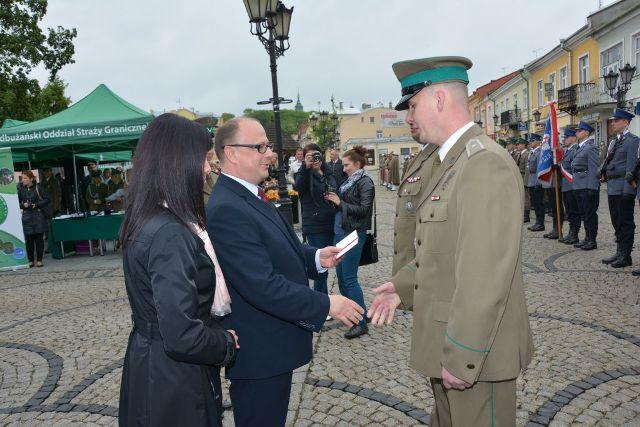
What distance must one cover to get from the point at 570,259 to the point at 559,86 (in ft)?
94.9

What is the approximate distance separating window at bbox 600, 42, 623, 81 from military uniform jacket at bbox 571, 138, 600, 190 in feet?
64.0

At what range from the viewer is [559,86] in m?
33.0


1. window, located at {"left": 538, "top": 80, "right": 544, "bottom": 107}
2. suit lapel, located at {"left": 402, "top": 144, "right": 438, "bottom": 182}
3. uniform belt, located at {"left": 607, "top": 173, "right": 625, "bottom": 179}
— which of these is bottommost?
uniform belt, located at {"left": 607, "top": 173, "right": 625, "bottom": 179}

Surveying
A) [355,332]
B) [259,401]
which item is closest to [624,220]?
[355,332]

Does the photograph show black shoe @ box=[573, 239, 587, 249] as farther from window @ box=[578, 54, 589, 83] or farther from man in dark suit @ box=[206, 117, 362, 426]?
window @ box=[578, 54, 589, 83]

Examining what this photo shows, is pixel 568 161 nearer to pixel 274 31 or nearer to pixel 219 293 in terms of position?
pixel 274 31

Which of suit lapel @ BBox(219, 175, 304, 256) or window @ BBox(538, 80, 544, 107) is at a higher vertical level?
window @ BBox(538, 80, 544, 107)

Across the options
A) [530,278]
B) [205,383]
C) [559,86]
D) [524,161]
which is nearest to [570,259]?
[530,278]

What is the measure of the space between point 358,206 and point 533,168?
28.7 feet

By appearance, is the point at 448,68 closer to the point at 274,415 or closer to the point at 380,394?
the point at 274,415

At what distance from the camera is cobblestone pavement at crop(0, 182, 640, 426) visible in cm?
355

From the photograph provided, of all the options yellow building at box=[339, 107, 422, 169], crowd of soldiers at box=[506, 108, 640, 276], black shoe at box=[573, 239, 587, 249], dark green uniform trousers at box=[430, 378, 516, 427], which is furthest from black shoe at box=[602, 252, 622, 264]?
yellow building at box=[339, 107, 422, 169]

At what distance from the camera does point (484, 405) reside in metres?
1.90

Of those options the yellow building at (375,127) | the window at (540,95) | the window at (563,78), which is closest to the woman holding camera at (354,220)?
the window at (563,78)
